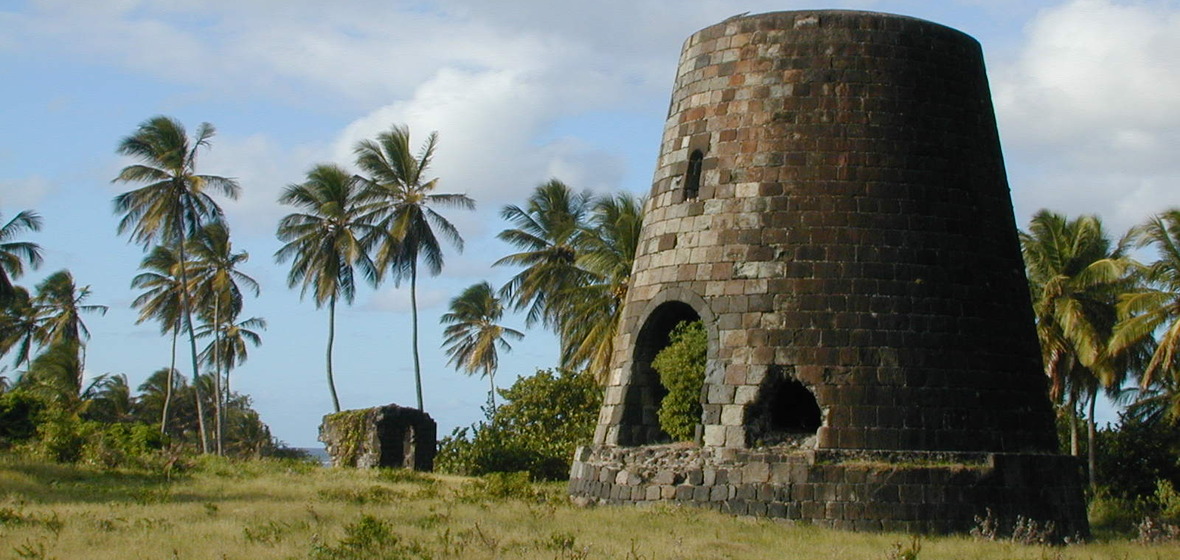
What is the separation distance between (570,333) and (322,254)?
419 inches

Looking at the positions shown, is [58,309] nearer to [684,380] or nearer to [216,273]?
[216,273]

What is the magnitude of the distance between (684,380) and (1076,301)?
642 inches

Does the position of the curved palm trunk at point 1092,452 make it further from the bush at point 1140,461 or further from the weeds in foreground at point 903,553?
the weeds in foreground at point 903,553

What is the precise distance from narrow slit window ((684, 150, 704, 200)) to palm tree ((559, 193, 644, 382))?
12453mm

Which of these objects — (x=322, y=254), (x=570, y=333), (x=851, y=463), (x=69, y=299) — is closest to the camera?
(x=851, y=463)

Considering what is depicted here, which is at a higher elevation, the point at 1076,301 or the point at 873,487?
the point at 1076,301

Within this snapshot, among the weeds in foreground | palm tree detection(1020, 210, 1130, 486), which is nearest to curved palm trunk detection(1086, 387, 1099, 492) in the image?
palm tree detection(1020, 210, 1130, 486)

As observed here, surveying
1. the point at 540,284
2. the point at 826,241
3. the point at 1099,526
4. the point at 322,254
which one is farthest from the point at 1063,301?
the point at 322,254

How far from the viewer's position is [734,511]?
15891 mm

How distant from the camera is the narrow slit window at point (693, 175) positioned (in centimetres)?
1756

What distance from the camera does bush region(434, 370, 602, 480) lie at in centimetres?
2842

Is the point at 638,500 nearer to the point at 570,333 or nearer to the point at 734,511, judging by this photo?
the point at 734,511

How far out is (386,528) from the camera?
1321 cm

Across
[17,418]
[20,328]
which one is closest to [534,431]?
[17,418]
